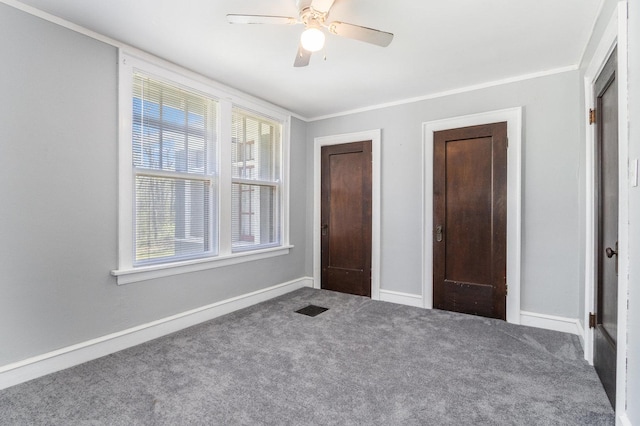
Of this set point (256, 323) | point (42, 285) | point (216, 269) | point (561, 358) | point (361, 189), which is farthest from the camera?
point (361, 189)

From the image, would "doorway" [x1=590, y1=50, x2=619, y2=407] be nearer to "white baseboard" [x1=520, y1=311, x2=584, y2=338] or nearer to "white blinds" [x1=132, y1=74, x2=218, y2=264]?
"white baseboard" [x1=520, y1=311, x2=584, y2=338]

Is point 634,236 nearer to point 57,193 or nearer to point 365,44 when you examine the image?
point 365,44

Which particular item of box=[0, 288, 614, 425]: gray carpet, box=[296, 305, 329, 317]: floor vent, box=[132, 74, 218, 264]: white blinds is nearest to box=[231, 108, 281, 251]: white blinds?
box=[132, 74, 218, 264]: white blinds

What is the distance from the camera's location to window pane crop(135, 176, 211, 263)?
283 centimetres

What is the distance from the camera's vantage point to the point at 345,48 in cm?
268

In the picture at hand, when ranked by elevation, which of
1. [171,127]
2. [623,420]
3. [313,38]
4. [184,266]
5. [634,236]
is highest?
[313,38]

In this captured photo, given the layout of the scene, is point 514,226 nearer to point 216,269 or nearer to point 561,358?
point 561,358

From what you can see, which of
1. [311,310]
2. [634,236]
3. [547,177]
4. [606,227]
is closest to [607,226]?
[606,227]

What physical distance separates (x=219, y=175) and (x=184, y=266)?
101 centimetres

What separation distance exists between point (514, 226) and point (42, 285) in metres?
4.04

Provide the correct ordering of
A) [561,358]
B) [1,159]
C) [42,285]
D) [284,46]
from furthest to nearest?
[284,46], [561,358], [42,285], [1,159]

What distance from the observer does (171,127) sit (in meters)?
3.03

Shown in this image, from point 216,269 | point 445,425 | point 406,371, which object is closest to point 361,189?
point 216,269

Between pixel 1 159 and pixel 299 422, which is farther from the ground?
pixel 1 159
